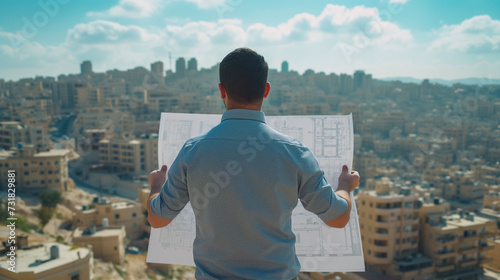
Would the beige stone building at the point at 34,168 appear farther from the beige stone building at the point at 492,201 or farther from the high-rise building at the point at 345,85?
the high-rise building at the point at 345,85

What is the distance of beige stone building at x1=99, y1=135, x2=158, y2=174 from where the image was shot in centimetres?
2238

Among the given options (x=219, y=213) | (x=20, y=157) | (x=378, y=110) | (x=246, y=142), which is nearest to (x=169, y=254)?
(x=219, y=213)

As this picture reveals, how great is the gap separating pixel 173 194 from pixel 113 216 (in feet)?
45.3

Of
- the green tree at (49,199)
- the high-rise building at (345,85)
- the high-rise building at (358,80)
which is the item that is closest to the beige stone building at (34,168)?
the green tree at (49,199)

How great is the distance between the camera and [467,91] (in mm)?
50625

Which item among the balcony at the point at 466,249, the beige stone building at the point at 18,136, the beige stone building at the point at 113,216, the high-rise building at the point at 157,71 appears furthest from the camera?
the high-rise building at the point at 157,71

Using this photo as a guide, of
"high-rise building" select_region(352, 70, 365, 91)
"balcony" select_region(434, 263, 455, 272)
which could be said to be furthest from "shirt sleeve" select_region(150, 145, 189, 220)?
"high-rise building" select_region(352, 70, 365, 91)

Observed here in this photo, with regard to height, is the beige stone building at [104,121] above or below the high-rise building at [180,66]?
below

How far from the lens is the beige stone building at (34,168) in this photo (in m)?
16.5

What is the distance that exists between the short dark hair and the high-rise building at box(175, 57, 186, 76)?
194 ft

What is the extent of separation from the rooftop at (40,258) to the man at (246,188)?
20.5 ft

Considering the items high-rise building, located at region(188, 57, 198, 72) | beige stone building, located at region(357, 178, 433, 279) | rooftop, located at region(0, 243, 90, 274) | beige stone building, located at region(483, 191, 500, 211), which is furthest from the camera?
high-rise building, located at region(188, 57, 198, 72)

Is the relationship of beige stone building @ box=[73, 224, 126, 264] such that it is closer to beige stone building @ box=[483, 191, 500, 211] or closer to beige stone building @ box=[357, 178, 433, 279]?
beige stone building @ box=[357, 178, 433, 279]

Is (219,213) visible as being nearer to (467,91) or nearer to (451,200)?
(451,200)
